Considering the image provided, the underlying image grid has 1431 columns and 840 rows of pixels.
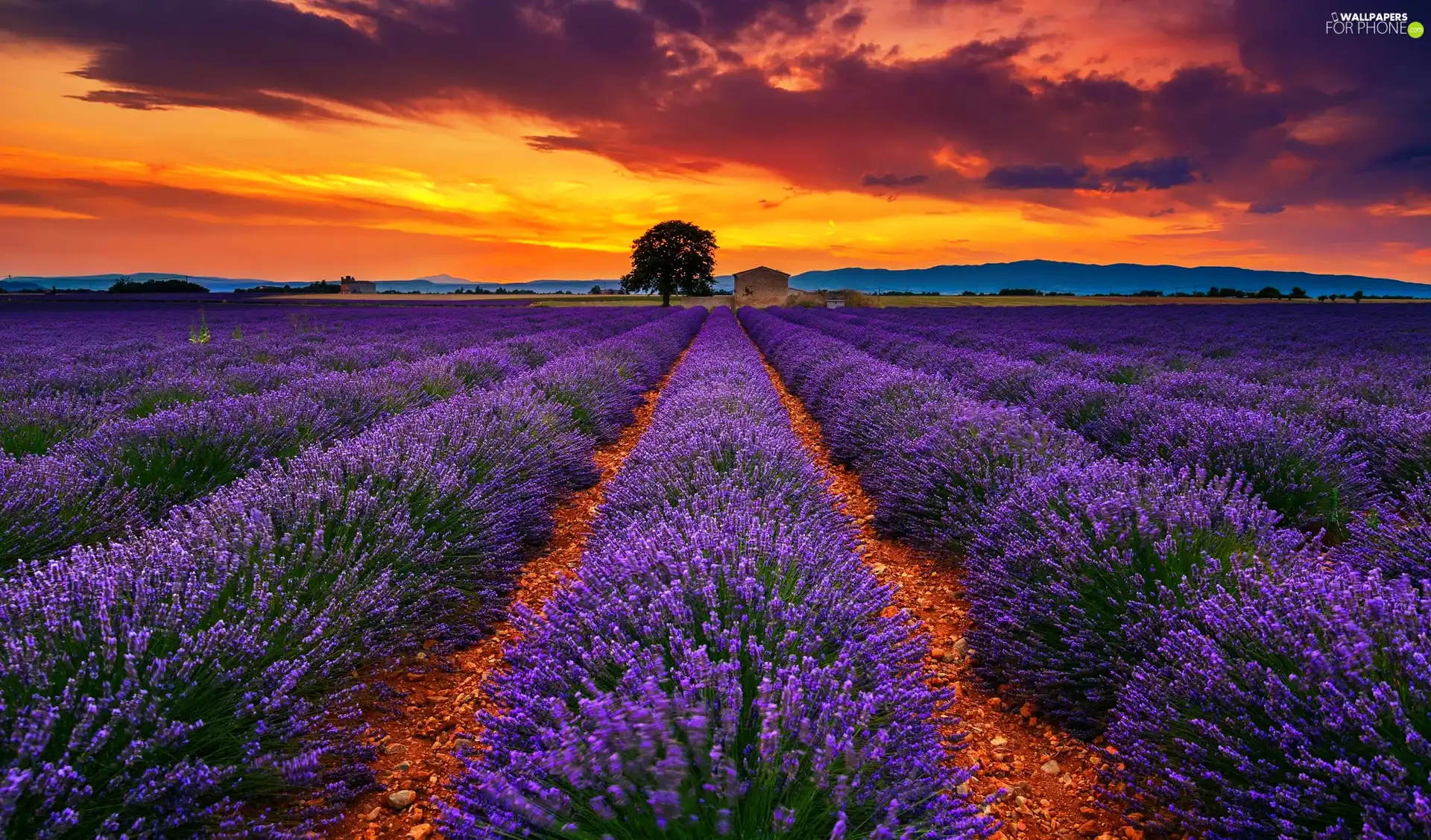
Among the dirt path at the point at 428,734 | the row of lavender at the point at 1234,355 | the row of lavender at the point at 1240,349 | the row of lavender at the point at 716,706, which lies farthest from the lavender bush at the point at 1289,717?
the row of lavender at the point at 1240,349

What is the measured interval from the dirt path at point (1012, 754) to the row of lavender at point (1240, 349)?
4806 millimetres

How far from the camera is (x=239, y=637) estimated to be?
178cm

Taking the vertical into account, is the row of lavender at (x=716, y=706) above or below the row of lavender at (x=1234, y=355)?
below

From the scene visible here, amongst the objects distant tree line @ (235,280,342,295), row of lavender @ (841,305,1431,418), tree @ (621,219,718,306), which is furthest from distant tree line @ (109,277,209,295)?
Answer: row of lavender @ (841,305,1431,418)

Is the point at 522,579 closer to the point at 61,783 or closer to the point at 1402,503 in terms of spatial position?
the point at 61,783

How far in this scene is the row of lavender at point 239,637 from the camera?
1430mm

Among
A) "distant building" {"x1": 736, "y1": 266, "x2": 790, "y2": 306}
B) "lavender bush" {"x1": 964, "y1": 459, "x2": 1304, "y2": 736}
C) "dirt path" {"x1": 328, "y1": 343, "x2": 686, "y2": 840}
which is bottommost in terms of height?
"dirt path" {"x1": 328, "y1": 343, "x2": 686, "y2": 840}

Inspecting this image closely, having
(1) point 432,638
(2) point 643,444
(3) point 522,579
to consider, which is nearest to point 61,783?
(1) point 432,638

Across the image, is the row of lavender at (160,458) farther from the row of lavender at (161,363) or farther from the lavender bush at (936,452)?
the lavender bush at (936,452)

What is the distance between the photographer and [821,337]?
14.7m

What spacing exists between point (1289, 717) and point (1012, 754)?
0.94 m

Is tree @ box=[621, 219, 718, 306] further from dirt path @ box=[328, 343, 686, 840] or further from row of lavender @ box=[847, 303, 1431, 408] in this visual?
dirt path @ box=[328, 343, 686, 840]

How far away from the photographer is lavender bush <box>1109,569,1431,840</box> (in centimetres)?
134

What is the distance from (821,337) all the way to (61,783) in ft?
46.1
